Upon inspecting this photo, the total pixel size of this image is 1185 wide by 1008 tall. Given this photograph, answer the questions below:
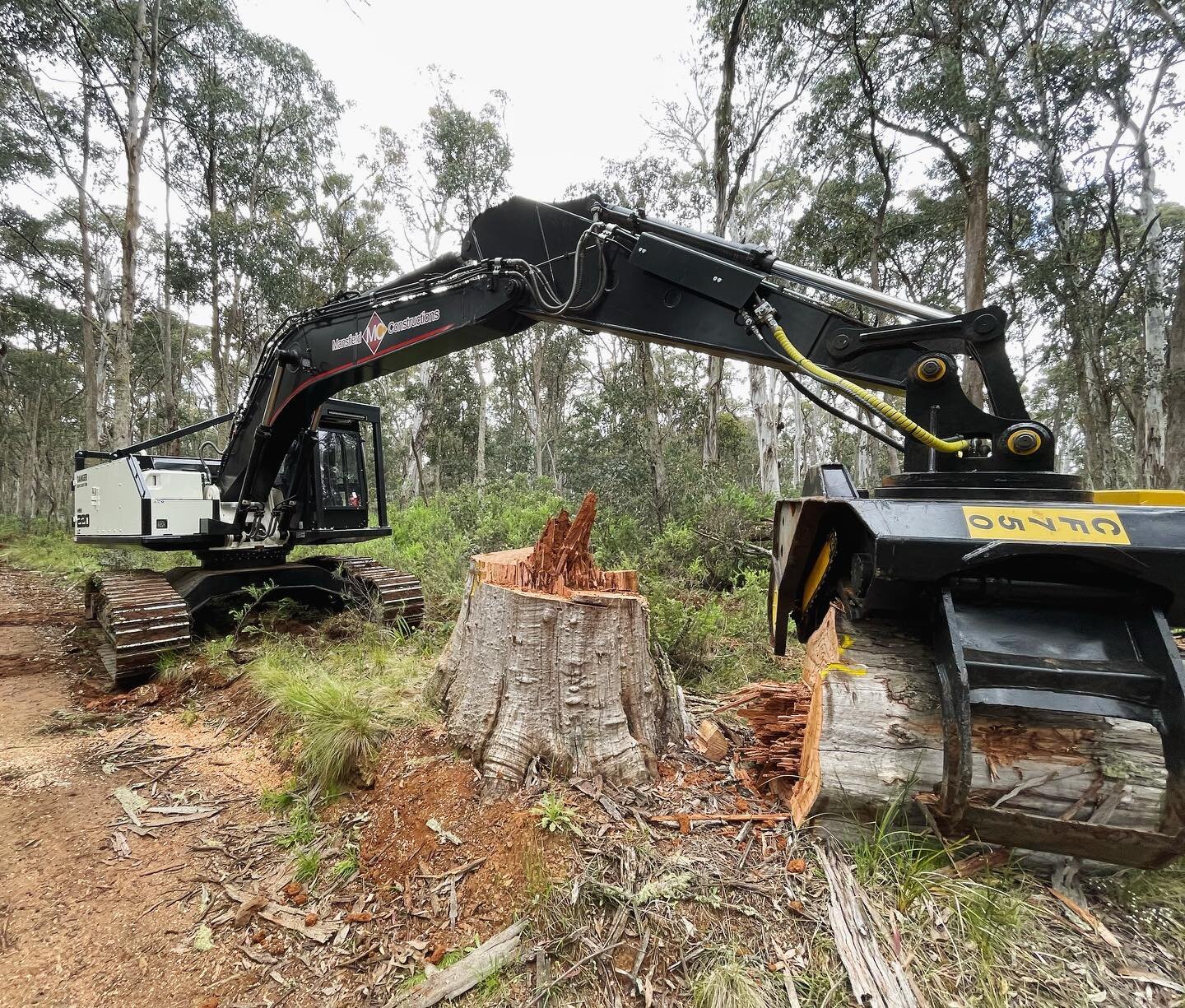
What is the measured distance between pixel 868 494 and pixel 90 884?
403 centimetres

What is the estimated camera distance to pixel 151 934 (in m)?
2.08

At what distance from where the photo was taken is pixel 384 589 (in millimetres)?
5641

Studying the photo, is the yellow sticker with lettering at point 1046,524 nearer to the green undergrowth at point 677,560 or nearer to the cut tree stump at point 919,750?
the cut tree stump at point 919,750

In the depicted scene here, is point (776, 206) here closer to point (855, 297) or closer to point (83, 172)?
point (855, 297)

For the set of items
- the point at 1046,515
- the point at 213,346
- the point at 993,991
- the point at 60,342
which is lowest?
the point at 993,991

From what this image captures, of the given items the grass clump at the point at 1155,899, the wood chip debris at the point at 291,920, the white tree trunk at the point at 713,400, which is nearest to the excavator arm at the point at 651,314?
the grass clump at the point at 1155,899

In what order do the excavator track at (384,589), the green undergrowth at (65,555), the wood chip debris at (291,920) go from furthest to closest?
1. the green undergrowth at (65,555)
2. the excavator track at (384,589)
3. the wood chip debris at (291,920)

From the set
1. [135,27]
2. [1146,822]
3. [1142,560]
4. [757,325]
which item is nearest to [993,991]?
[1146,822]

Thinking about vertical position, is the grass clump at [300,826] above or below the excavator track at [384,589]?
below

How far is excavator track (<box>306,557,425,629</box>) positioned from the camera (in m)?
5.48

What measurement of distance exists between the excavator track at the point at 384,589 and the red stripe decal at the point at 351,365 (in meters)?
1.77

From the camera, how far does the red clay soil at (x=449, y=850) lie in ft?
6.10

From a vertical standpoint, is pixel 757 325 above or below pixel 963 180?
below

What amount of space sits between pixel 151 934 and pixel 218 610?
414 cm
